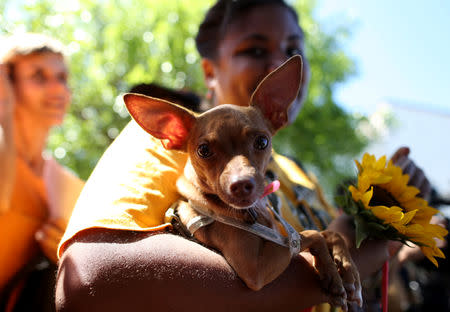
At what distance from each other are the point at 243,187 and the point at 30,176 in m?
2.04

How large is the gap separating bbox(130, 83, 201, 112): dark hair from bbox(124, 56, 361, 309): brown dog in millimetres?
481

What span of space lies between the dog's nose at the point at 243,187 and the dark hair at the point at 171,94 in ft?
2.93

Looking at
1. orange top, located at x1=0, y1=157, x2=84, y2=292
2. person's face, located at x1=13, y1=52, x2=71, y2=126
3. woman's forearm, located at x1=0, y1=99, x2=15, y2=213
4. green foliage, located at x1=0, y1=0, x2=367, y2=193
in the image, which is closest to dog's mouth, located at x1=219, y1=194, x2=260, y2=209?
orange top, located at x1=0, y1=157, x2=84, y2=292

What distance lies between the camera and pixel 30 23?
11.0ft

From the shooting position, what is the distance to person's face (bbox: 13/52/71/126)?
2.92 meters

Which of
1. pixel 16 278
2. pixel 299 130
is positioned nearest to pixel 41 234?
pixel 16 278

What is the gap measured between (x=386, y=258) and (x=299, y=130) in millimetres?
8124

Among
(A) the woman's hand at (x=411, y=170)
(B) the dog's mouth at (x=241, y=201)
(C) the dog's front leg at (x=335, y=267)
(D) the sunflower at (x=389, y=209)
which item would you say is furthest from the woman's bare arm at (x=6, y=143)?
(A) the woman's hand at (x=411, y=170)

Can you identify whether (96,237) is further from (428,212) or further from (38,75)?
(38,75)

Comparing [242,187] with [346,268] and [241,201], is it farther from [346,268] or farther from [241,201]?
[346,268]

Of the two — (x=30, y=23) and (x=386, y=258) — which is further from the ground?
(x=30, y=23)

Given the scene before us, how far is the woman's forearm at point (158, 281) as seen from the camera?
123 cm

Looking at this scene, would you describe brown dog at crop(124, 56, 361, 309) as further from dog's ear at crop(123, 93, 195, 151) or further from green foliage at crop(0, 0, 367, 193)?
green foliage at crop(0, 0, 367, 193)

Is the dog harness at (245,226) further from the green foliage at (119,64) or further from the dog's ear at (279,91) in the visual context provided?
→ the green foliage at (119,64)
